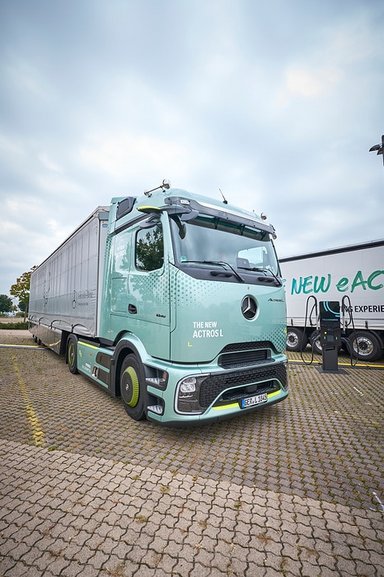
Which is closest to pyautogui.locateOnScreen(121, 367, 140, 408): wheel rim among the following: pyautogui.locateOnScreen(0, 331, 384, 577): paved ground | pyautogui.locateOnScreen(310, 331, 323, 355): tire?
pyautogui.locateOnScreen(0, 331, 384, 577): paved ground

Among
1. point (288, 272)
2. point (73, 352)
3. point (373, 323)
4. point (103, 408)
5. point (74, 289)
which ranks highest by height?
point (288, 272)

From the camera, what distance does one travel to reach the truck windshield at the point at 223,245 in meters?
3.35

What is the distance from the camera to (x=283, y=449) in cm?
322

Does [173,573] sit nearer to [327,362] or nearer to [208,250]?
[208,250]

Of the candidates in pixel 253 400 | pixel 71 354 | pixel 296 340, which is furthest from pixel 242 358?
pixel 296 340

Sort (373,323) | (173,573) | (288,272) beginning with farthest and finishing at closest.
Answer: (288,272) → (373,323) → (173,573)

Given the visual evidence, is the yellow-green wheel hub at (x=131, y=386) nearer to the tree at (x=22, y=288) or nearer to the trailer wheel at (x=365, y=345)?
the trailer wheel at (x=365, y=345)

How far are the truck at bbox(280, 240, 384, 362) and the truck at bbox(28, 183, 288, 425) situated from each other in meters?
4.92

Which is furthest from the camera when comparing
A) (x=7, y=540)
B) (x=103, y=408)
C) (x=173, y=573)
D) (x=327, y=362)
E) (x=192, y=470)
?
(x=327, y=362)

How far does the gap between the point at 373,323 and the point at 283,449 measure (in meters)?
6.73

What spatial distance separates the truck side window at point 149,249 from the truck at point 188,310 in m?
0.01

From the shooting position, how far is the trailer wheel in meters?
8.38

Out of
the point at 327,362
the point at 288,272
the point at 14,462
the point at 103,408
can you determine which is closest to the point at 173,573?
the point at 14,462

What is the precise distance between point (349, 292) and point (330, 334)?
7.23 ft
